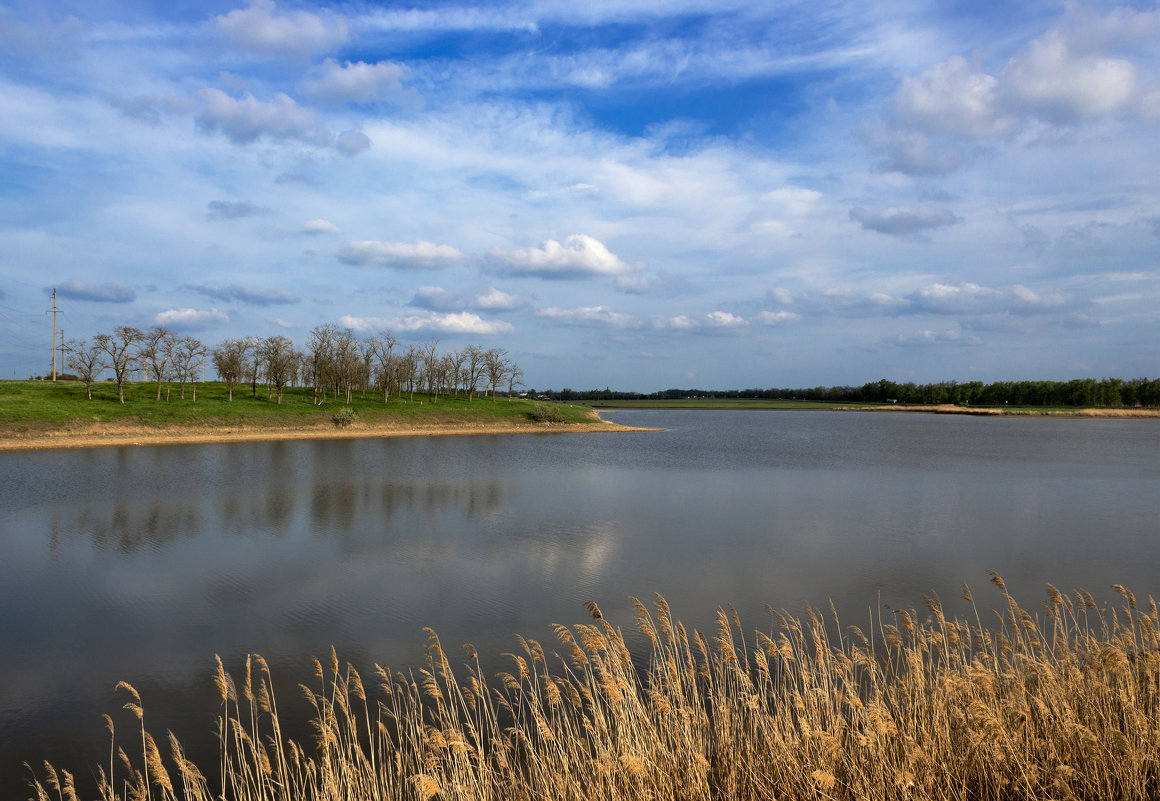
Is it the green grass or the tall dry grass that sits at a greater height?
the green grass

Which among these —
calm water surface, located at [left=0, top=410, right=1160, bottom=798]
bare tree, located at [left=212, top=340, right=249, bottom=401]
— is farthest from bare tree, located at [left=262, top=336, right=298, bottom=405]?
calm water surface, located at [left=0, top=410, right=1160, bottom=798]

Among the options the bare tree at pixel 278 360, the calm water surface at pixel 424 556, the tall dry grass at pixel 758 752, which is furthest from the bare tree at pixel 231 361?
the tall dry grass at pixel 758 752

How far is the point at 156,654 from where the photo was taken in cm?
980

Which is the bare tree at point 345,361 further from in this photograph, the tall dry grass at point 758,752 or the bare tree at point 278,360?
the tall dry grass at point 758,752

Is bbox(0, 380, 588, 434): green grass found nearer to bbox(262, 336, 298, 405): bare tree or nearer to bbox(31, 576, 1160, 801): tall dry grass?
bbox(262, 336, 298, 405): bare tree

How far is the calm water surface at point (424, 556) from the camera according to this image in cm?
962

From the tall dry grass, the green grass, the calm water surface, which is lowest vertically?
the calm water surface

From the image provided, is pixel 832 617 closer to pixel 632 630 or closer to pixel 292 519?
pixel 632 630

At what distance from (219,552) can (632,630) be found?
1125 centimetres

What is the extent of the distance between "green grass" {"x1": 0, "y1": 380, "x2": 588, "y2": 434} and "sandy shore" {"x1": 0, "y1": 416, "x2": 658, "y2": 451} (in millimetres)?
764

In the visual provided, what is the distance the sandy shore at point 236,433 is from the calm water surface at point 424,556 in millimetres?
11563

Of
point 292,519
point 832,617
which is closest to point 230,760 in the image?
point 832,617

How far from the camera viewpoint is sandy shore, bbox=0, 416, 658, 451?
42656 mm

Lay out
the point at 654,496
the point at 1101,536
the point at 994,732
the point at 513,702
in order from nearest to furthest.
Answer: the point at 994,732 → the point at 513,702 → the point at 1101,536 → the point at 654,496
